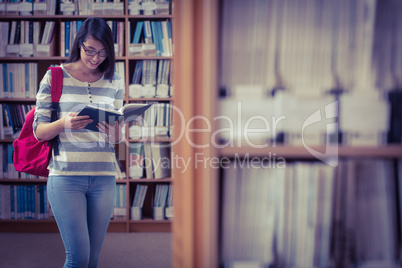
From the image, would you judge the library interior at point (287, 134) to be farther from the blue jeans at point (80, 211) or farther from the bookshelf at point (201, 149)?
the blue jeans at point (80, 211)

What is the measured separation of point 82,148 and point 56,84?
0.88 feet

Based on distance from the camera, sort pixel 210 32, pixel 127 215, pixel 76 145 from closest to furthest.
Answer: pixel 210 32 → pixel 76 145 → pixel 127 215

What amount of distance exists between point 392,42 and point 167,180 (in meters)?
2.22

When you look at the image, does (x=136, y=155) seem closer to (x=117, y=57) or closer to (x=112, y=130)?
(x=117, y=57)

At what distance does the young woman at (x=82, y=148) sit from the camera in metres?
1.14

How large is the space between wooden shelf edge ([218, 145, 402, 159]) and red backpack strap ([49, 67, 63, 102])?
2.76ft

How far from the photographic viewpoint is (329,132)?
2.12 ft

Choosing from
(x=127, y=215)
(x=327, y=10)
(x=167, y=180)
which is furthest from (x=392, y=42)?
(x=127, y=215)

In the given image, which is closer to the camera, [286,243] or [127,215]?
[286,243]

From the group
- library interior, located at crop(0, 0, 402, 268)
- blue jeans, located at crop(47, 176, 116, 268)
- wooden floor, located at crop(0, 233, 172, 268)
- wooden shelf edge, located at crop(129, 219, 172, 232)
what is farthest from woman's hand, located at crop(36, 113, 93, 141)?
wooden shelf edge, located at crop(129, 219, 172, 232)

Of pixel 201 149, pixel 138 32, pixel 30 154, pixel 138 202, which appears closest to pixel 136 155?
pixel 138 202

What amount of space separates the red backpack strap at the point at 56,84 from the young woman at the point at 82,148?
0.06 ft

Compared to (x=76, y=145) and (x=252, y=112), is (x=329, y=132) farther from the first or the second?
(x=76, y=145)

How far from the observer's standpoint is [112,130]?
1237mm
